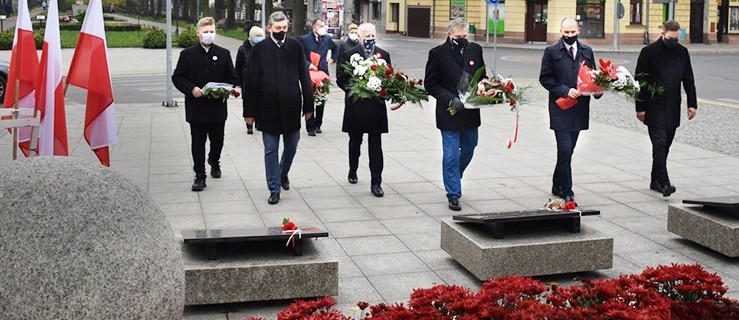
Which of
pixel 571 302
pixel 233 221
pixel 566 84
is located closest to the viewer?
pixel 571 302

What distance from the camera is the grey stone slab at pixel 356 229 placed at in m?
9.10

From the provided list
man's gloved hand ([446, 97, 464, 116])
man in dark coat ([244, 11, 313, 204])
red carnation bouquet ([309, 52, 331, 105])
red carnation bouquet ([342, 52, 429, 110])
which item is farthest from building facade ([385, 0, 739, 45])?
man's gloved hand ([446, 97, 464, 116])

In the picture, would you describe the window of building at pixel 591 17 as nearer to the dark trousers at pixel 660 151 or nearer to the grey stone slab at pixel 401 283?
the dark trousers at pixel 660 151

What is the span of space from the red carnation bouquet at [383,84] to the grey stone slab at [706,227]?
2.92 meters

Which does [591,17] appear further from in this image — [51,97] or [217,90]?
[51,97]

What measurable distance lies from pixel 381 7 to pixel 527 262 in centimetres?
6497

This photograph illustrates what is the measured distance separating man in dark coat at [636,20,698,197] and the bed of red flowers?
17.3 ft

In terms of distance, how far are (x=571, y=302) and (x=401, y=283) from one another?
222 centimetres

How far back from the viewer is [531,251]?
7.32 meters

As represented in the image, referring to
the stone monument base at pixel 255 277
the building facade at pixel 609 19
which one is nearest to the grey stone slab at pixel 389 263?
the stone monument base at pixel 255 277

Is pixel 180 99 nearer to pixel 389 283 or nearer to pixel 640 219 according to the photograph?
pixel 640 219

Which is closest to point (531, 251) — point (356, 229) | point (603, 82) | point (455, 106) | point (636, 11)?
point (356, 229)

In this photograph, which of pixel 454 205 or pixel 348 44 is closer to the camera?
pixel 454 205

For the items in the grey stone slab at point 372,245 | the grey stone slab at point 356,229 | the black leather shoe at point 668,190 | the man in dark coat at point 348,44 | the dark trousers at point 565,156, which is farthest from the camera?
the man in dark coat at point 348,44
